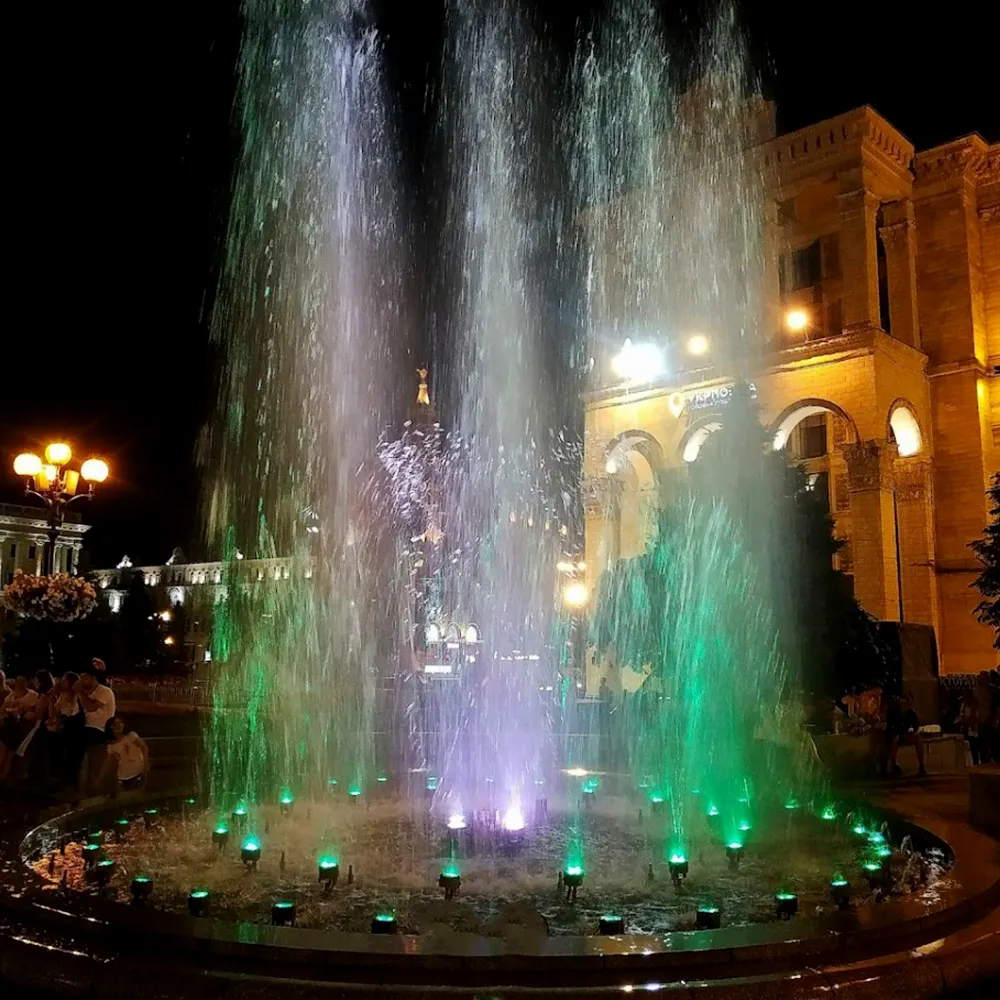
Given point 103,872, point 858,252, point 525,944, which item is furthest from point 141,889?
point 858,252

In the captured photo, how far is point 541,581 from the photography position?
2372cm

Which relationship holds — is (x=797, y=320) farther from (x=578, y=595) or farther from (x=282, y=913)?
(x=282, y=913)

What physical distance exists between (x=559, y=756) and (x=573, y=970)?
9.47 metres

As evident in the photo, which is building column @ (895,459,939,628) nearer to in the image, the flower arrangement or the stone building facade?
the stone building facade

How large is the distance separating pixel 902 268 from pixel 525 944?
80.4 feet

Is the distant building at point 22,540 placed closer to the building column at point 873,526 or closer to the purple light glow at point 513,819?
the building column at point 873,526

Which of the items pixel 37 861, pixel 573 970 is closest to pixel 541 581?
pixel 37 861

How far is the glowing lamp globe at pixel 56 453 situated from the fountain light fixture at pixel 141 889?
9892 millimetres

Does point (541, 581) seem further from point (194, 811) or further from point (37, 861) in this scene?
point (37, 861)

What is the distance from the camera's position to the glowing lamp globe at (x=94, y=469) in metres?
15.0

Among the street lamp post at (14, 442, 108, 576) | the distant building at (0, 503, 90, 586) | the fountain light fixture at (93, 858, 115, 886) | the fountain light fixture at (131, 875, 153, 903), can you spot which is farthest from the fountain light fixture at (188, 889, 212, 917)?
the distant building at (0, 503, 90, 586)

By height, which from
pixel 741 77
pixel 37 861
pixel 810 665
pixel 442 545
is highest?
pixel 741 77

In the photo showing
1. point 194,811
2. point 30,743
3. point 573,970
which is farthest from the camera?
point 30,743

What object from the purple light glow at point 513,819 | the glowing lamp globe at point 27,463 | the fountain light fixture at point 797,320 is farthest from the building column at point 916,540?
the glowing lamp globe at point 27,463
